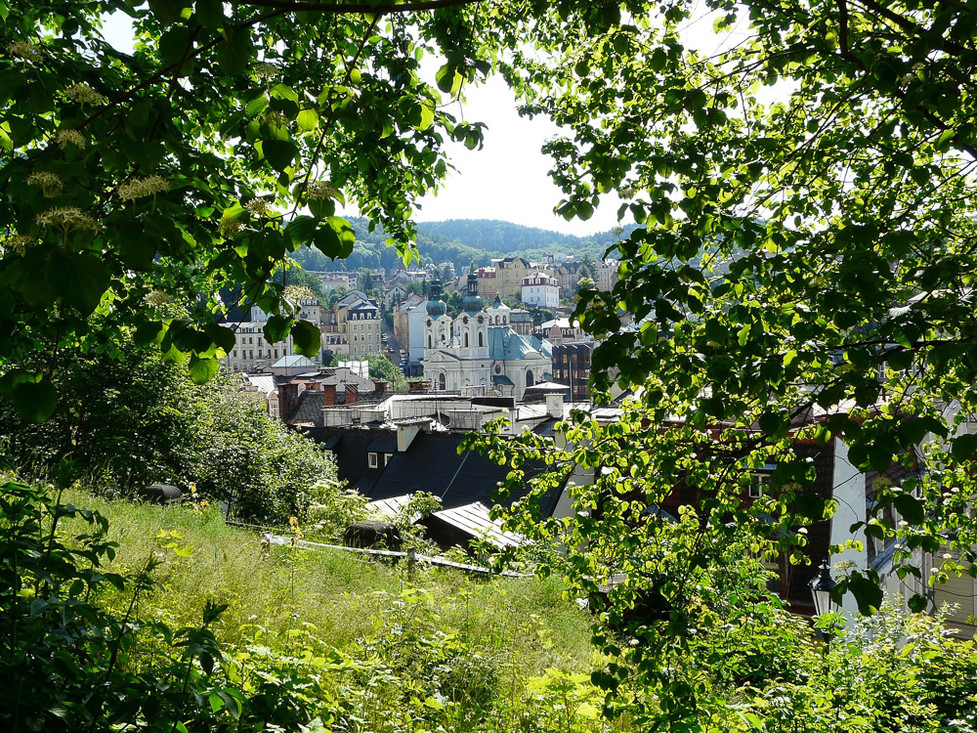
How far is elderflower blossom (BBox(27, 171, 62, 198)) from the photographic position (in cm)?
125

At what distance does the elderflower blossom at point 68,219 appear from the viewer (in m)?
1.17

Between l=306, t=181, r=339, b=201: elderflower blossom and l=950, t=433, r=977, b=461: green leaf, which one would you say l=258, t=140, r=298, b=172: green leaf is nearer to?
l=306, t=181, r=339, b=201: elderflower blossom

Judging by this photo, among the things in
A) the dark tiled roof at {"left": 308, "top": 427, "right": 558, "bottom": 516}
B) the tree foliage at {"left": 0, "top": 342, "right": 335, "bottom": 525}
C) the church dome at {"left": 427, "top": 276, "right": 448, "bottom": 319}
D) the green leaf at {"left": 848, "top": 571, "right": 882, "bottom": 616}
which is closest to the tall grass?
the green leaf at {"left": 848, "top": 571, "right": 882, "bottom": 616}

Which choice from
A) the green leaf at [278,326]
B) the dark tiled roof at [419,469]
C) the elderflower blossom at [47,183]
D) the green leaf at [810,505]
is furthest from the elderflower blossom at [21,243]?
the dark tiled roof at [419,469]

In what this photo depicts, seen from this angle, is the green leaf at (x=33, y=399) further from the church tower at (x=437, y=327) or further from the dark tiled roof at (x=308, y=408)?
the church tower at (x=437, y=327)

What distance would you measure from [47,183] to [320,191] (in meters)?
0.47

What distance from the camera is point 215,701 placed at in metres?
2.10

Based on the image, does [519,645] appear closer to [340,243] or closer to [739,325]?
[739,325]

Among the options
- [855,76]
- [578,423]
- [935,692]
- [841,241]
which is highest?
[855,76]

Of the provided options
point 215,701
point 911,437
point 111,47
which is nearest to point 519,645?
point 215,701

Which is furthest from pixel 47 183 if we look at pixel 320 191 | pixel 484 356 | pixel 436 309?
pixel 436 309

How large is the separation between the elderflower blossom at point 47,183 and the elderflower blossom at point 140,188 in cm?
11

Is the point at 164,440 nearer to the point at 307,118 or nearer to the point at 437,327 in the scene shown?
the point at 307,118

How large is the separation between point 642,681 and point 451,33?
309 cm
